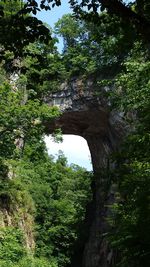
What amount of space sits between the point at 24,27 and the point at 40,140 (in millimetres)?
13286

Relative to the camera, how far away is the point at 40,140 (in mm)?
16781

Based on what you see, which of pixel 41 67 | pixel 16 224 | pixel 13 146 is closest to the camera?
pixel 41 67

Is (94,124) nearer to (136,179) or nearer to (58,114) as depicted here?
(58,114)

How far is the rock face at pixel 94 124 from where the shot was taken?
939 inches

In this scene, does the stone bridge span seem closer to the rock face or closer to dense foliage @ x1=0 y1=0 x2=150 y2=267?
the rock face

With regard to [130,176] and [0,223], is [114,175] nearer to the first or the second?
[130,176]

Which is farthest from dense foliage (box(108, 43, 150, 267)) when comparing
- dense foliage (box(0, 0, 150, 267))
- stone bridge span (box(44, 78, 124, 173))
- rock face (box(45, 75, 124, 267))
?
rock face (box(45, 75, 124, 267))

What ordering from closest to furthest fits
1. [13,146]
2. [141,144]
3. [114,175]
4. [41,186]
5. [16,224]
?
[141,144]
[114,175]
[13,146]
[16,224]
[41,186]

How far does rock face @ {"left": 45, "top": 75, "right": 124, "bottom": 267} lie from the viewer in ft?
78.3

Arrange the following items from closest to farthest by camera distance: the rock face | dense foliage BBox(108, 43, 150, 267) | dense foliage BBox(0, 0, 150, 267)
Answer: dense foliage BBox(0, 0, 150, 267) < dense foliage BBox(108, 43, 150, 267) < the rock face

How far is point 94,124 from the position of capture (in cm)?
2612

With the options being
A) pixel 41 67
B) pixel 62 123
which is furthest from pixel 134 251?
pixel 62 123

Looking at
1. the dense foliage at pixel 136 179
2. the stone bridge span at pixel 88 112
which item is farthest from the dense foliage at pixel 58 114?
the stone bridge span at pixel 88 112

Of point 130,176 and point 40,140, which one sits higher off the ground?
point 40,140
